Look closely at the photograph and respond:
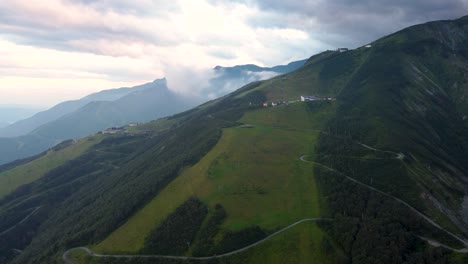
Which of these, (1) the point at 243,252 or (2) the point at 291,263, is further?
(1) the point at 243,252

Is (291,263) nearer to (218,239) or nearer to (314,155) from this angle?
(218,239)

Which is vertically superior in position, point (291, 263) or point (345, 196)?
point (345, 196)

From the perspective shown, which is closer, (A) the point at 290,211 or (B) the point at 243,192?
(A) the point at 290,211

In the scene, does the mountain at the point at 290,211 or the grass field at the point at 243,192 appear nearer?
the mountain at the point at 290,211

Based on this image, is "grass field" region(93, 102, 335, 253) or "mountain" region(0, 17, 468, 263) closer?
"mountain" region(0, 17, 468, 263)

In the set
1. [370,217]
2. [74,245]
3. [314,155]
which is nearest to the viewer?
[370,217]

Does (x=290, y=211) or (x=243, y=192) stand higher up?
(x=243, y=192)

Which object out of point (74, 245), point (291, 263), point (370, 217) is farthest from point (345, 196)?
point (74, 245)

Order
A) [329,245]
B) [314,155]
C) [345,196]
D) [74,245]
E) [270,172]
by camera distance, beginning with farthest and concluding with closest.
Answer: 1. [314,155]
2. [270,172]
3. [74,245]
4. [345,196]
5. [329,245]
